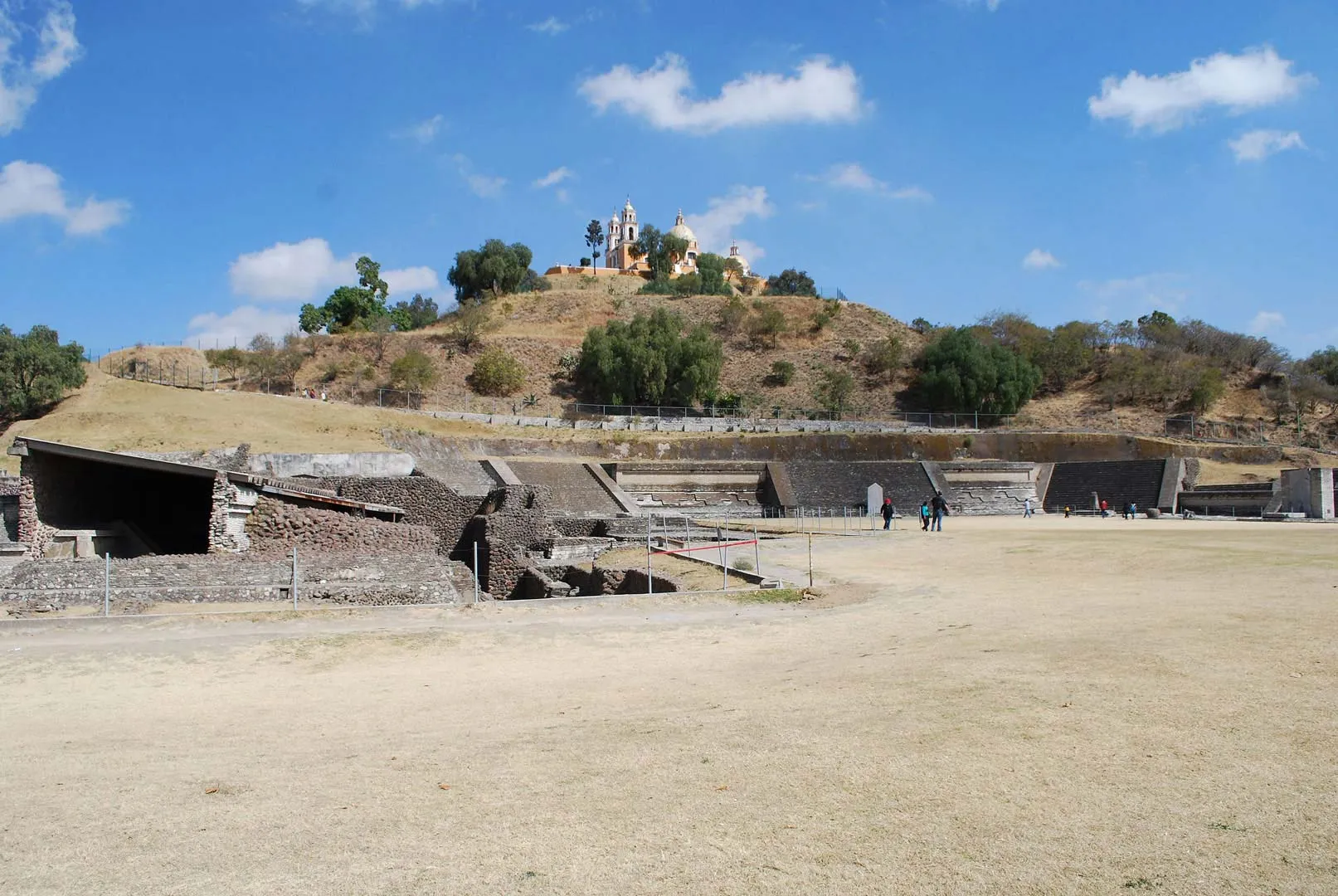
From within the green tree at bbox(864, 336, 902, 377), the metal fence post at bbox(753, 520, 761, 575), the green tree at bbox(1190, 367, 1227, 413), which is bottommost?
the metal fence post at bbox(753, 520, 761, 575)

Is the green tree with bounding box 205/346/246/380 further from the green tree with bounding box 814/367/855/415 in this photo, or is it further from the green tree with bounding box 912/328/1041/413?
the green tree with bounding box 912/328/1041/413

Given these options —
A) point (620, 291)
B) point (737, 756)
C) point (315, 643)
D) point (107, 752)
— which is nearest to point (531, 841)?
point (737, 756)

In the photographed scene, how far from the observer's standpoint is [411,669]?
1089 cm

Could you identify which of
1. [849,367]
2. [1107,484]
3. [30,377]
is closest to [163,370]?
[30,377]

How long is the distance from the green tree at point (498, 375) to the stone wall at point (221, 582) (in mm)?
48951

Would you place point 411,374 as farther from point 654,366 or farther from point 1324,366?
point 1324,366

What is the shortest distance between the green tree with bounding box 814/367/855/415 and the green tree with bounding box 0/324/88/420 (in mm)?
45436

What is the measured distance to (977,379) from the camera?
208 ft

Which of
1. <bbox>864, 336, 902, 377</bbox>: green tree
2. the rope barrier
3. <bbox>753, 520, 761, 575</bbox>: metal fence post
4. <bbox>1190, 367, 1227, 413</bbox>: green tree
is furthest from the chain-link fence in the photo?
<bbox>1190, 367, 1227, 413</bbox>: green tree

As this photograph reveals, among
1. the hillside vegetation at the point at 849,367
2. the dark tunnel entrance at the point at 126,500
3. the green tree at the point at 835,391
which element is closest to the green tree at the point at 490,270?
the hillside vegetation at the point at 849,367

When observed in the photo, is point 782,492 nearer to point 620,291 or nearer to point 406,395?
point 406,395

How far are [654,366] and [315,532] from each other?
144 feet

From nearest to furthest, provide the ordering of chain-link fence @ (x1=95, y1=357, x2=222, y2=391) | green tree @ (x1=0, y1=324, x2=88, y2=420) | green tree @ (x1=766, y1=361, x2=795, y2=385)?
green tree @ (x1=0, y1=324, x2=88, y2=420) < chain-link fence @ (x1=95, y1=357, x2=222, y2=391) < green tree @ (x1=766, y1=361, x2=795, y2=385)

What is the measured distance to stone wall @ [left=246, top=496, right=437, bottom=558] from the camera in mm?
20594
